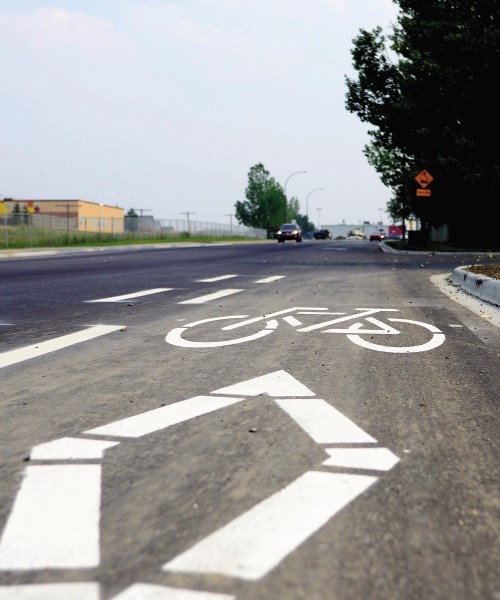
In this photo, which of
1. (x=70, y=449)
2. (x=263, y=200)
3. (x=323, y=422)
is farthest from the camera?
(x=263, y=200)

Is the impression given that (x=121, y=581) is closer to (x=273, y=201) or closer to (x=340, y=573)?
(x=340, y=573)

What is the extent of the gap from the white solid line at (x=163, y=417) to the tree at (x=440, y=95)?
30.0 meters

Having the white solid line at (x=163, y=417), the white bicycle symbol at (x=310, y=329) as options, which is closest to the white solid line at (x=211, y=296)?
the white bicycle symbol at (x=310, y=329)

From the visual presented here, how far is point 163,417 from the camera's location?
400 cm

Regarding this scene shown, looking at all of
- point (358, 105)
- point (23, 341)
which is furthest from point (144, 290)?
point (358, 105)

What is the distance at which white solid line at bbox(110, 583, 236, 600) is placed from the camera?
2.01 meters

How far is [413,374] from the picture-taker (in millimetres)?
5266

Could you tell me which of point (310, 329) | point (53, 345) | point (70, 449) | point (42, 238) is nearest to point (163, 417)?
point (70, 449)

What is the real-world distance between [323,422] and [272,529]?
1.45 meters

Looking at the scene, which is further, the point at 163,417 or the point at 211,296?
the point at 211,296

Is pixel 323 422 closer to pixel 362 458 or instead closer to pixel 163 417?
pixel 362 458

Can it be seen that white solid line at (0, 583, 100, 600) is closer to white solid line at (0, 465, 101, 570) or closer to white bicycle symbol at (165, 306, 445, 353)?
white solid line at (0, 465, 101, 570)

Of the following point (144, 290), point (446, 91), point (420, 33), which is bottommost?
point (144, 290)

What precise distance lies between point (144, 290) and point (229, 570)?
10.2 metres
